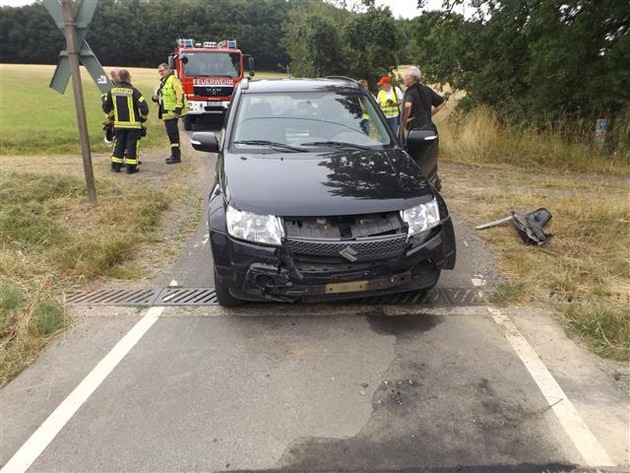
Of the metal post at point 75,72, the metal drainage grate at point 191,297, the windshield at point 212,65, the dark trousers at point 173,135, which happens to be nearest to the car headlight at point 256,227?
the metal drainage grate at point 191,297

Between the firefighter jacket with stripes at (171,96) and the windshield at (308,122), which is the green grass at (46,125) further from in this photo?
the windshield at (308,122)

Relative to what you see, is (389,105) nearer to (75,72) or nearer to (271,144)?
(75,72)

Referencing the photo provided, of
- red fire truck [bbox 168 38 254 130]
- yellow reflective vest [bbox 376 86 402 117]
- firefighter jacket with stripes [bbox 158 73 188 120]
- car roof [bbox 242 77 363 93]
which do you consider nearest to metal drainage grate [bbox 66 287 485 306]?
car roof [bbox 242 77 363 93]

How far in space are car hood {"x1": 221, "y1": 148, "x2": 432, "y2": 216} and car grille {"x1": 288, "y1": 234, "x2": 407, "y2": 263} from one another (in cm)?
21

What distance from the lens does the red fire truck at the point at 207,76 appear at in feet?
54.8

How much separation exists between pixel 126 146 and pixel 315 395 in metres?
7.68

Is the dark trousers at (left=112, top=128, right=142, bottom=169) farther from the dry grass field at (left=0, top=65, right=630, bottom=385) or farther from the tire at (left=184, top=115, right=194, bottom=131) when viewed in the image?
the tire at (left=184, top=115, right=194, bottom=131)

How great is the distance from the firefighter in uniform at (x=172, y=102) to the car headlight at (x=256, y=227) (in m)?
7.35

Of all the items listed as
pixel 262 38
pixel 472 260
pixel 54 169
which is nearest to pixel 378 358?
pixel 472 260

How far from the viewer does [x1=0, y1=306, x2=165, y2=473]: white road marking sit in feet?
8.79

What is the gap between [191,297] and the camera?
457 centimetres

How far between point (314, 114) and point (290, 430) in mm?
3227

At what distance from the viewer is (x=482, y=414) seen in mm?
2961

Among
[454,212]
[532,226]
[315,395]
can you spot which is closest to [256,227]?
[315,395]
